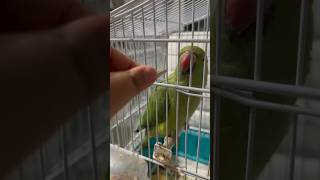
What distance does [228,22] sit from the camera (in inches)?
9.4

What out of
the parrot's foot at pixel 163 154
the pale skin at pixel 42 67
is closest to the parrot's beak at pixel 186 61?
the parrot's foot at pixel 163 154

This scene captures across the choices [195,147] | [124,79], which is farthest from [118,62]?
[195,147]

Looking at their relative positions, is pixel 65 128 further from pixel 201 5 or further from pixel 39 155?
pixel 201 5

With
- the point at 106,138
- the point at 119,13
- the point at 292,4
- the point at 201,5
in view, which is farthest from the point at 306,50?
the point at 201,5

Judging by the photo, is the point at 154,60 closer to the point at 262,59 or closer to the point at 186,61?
the point at 186,61

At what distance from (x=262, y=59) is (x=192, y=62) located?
56cm

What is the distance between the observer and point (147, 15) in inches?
32.6

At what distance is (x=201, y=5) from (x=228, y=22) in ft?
2.33

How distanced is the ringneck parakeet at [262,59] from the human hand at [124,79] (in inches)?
2.7

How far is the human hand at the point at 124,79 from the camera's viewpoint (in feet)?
0.60

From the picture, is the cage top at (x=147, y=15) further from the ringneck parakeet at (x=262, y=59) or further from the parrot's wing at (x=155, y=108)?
the ringneck parakeet at (x=262, y=59)

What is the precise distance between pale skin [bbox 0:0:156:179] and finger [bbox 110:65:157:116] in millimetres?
54

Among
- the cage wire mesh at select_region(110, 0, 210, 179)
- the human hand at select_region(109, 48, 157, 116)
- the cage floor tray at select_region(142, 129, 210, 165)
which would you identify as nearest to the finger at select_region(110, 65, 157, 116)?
the human hand at select_region(109, 48, 157, 116)

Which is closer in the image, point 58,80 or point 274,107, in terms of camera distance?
point 58,80
